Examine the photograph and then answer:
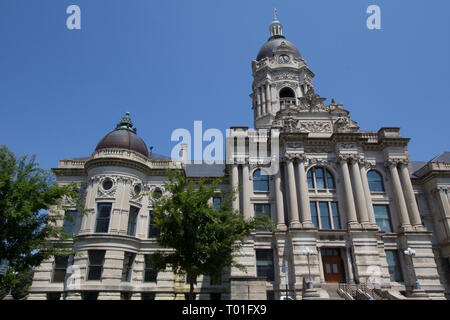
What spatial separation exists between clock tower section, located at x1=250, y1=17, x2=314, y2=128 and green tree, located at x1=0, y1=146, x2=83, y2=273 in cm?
3379

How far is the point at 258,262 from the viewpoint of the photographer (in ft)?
90.7

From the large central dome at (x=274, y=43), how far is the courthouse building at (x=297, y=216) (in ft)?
71.2

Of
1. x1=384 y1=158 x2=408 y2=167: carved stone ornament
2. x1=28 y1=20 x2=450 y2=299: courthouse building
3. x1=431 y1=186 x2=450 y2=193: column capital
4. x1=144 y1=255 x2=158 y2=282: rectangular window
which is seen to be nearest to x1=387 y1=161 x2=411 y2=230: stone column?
x1=384 y1=158 x2=408 y2=167: carved stone ornament

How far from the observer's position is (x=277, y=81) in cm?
4866

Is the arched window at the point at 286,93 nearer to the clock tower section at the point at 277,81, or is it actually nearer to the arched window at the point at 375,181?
the clock tower section at the point at 277,81

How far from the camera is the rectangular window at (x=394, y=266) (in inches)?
1086

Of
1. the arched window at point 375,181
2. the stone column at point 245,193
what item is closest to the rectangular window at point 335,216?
the arched window at point 375,181

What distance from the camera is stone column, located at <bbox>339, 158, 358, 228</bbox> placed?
27989mm

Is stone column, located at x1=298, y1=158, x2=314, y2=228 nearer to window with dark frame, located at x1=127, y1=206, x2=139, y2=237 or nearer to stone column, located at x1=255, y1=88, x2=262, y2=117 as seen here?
window with dark frame, located at x1=127, y1=206, x2=139, y2=237

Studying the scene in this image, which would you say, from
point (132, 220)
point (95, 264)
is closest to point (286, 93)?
point (132, 220)

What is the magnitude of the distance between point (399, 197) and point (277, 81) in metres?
26.6

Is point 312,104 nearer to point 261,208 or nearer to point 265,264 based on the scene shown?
point 261,208
